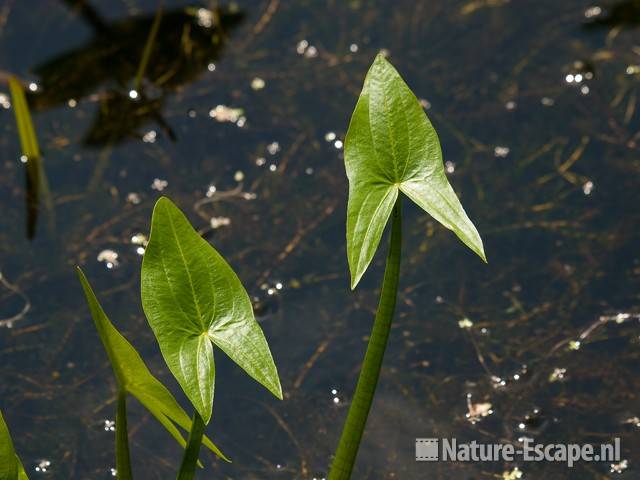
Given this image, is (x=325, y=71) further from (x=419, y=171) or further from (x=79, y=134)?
(x=419, y=171)

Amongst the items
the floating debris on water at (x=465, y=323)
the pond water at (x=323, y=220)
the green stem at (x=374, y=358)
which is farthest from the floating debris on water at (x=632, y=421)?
the green stem at (x=374, y=358)

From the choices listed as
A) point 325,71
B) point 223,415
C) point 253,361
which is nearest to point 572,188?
point 325,71

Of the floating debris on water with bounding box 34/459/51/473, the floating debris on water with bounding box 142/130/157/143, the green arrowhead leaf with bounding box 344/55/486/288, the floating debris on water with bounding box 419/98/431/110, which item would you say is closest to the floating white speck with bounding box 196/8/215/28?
the floating debris on water with bounding box 142/130/157/143

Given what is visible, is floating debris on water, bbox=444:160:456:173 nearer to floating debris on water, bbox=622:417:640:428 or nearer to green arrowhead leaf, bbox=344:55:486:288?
floating debris on water, bbox=622:417:640:428

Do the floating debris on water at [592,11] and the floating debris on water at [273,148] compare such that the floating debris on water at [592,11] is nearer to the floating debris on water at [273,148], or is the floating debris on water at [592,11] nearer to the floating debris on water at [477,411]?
the floating debris on water at [273,148]

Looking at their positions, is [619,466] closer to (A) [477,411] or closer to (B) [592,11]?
(A) [477,411]
